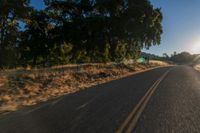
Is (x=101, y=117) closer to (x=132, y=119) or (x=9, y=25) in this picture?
(x=132, y=119)

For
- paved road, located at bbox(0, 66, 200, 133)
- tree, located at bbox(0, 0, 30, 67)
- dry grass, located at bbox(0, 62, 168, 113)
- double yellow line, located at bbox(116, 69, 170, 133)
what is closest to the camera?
double yellow line, located at bbox(116, 69, 170, 133)

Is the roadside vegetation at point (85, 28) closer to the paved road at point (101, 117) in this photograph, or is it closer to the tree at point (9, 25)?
the tree at point (9, 25)

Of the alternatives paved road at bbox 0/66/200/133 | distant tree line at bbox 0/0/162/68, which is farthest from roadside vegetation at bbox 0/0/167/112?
paved road at bbox 0/66/200/133

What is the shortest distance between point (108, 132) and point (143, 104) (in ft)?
→ 14.2


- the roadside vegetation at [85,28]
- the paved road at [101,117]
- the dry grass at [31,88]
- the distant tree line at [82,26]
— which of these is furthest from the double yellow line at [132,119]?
the distant tree line at [82,26]

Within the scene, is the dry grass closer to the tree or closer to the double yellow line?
the double yellow line

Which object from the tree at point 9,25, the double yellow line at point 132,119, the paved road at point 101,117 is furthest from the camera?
the tree at point 9,25

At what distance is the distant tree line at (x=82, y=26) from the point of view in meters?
38.9

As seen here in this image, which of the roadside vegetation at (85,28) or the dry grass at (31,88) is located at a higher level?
the roadside vegetation at (85,28)

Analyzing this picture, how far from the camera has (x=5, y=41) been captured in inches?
1547

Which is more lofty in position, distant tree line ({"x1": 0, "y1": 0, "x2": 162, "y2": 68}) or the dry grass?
distant tree line ({"x1": 0, "y1": 0, "x2": 162, "y2": 68})

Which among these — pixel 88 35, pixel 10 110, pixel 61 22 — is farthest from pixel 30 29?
pixel 10 110

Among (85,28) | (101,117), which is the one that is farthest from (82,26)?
(101,117)

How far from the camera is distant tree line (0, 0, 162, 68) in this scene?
38938mm
